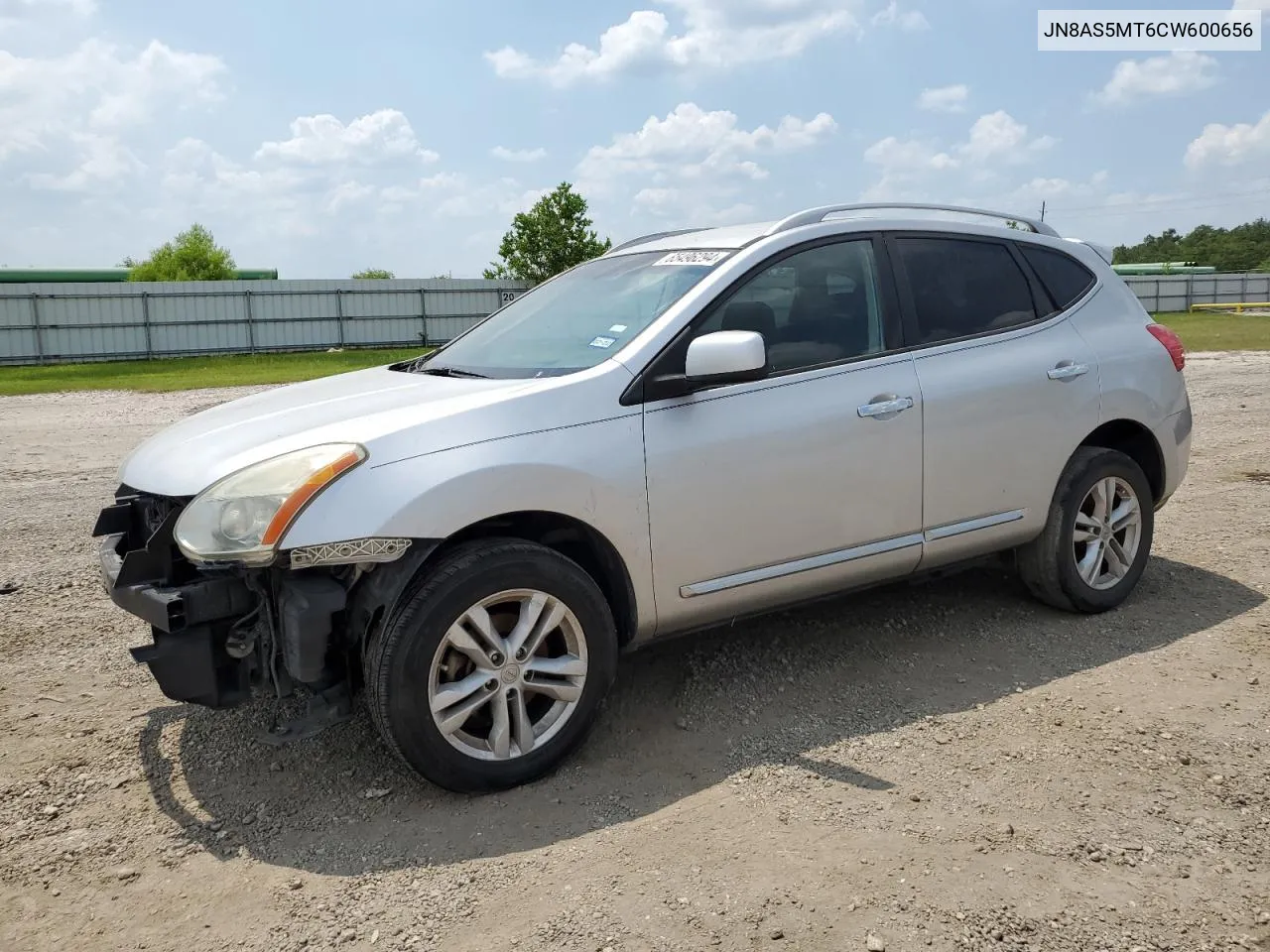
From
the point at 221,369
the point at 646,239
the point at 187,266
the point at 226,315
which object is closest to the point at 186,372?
the point at 221,369

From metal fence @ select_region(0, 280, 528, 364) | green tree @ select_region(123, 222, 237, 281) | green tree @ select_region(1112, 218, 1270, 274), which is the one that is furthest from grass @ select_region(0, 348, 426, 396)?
green tree @ select_region(1112, 218, 1270, 274)

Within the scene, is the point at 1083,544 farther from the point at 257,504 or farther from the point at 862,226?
the point at 257,504

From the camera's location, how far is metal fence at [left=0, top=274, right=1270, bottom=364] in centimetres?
3022

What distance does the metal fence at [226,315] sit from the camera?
30.2 m

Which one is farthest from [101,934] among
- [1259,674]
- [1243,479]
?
[1243,479]

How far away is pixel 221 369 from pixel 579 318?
82.1 feet

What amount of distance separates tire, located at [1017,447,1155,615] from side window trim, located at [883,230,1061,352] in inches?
26.5

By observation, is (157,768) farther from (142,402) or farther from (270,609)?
(142,402)

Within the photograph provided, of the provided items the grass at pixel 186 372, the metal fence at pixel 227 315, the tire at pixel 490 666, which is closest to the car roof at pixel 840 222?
the tire at pixel 490 666

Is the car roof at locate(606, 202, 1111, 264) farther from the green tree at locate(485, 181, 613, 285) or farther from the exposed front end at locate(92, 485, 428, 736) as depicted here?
the green tree at locate(485, 181, 613, 285)

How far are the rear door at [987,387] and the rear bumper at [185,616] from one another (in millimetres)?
2641

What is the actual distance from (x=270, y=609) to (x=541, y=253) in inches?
2122

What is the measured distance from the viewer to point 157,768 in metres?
3.60

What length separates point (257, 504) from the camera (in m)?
3.10
